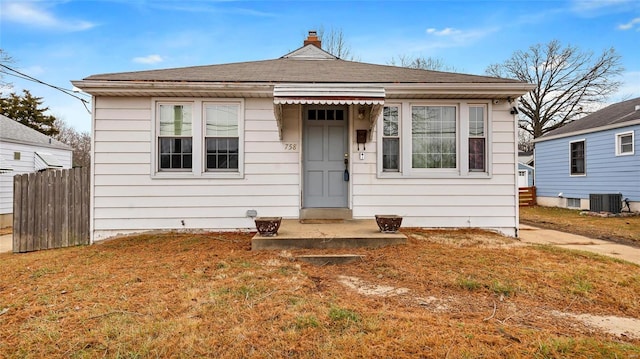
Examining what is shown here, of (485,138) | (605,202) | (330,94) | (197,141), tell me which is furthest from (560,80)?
(197,141)

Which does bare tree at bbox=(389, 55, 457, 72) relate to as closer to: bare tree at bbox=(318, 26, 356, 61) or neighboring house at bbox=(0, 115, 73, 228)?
bare tree at bbox=(318, 26, 356, 61)

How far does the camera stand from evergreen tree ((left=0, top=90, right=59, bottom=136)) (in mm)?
22953

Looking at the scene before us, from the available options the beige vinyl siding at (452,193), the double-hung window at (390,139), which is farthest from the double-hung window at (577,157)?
the double-hung window at (390,139)

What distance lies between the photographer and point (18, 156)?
1241 cm

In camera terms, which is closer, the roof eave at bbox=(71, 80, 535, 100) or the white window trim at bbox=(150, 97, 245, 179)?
the roof eave at bbox=(71, 80, 535, 100)

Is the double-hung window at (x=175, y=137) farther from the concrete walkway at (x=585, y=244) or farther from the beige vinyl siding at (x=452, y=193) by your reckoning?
the concrete walkway at (x=585, y=244)

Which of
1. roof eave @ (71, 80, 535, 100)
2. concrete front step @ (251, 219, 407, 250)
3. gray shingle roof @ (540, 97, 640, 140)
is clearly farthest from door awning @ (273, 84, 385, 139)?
gray shingle roof @ (540, 97, 640, 140)

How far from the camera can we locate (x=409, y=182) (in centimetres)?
642

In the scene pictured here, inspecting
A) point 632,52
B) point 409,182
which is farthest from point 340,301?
point 632,52

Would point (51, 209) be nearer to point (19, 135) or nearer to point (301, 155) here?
point (301, 155)

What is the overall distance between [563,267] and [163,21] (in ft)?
48.2

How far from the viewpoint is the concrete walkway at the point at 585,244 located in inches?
210

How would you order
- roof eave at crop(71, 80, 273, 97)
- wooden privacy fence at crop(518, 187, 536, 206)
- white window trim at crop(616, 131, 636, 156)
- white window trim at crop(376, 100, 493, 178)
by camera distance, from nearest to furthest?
roof eave at crop(71, 80, 273, 97)
white window trim at crop(376, 100, 493, 178)
white window trim at crop(616, 131, 636, 156)
wooden privacy fence at crop(518, 187, 536, 206)

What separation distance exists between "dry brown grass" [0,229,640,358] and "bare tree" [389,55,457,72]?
862 inches
